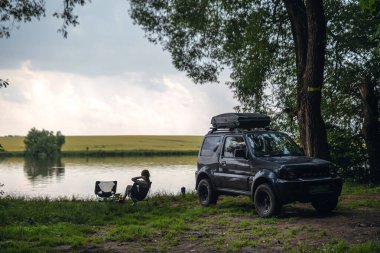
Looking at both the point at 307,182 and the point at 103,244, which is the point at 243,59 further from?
the point at 103,244

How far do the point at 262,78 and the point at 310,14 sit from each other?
7218mm

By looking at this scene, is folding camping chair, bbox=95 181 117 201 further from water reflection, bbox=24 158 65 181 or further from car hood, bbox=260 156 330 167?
water reflection, bbox=24 158 65 181

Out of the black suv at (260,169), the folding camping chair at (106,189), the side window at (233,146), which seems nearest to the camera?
the black suv at (260,169)

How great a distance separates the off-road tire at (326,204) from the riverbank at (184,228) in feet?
0.73

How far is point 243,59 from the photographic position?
23.7m

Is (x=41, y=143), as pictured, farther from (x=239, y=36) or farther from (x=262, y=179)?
(x=262, y=179)

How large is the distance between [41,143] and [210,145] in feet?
306

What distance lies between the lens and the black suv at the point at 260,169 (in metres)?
12.5

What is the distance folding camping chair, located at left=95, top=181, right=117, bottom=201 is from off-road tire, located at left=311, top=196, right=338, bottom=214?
280 inches

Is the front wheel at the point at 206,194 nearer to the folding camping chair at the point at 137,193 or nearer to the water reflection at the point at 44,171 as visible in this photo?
the folding camping chair at the point at 137,193

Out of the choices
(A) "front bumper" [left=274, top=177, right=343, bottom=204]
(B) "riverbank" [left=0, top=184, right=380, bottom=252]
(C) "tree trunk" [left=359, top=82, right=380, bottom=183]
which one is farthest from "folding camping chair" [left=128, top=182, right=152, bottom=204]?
(C) "tree trunk" [left=359, top=82, right=380, bottom=183]

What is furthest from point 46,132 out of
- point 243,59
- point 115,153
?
point 243,59

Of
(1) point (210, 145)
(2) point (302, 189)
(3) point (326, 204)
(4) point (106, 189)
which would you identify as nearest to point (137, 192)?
(4) point (106, 189)

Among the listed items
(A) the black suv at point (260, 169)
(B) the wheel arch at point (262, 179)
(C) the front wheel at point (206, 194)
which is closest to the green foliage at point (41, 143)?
(C) the front wheel at point (206, 194)
